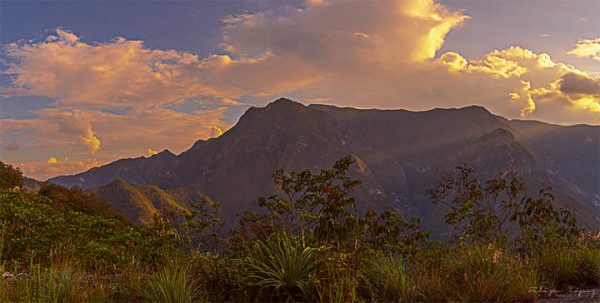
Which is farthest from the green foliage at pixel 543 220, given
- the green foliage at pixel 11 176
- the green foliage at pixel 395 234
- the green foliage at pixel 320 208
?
the green foliage at pixel 11 176

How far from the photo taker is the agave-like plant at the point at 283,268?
24.1 feet

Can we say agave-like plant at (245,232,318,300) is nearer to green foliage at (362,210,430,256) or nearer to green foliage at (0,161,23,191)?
green foliage at (362,210,430,256)

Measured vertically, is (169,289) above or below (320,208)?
below

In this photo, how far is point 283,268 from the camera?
24.6ft

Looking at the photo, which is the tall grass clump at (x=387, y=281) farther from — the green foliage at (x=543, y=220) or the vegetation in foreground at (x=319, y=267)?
the green foliage at (x=543, y=220)

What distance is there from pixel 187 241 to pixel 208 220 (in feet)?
2.40

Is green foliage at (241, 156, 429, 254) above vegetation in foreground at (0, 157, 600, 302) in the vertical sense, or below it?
above

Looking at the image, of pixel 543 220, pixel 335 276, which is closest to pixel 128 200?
pixel 543 220

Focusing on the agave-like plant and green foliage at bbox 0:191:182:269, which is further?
green foliage at bbox 0:191:182:269

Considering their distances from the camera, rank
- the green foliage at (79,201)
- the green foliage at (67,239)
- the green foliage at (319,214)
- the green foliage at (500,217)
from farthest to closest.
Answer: the green foliage at (79,201) → the green foliage at (67,239) → the green foliage at (500,217) → the green foliage at (319,214)

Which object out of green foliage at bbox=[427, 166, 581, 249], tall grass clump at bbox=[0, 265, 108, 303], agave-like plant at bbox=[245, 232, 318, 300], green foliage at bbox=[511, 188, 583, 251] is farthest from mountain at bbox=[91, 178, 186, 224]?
agave-like plant at bbox=[245, 232, 318, 300]

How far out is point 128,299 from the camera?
7641 mm

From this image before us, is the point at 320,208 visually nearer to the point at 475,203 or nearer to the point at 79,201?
the point at 475,203

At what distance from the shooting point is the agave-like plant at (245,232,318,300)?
7.36 meters
